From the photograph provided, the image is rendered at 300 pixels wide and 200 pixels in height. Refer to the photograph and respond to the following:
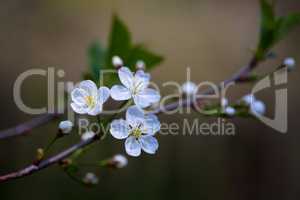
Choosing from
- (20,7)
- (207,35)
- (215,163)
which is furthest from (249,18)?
(20,7)

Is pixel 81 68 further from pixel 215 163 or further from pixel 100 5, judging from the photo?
pixel 215 163

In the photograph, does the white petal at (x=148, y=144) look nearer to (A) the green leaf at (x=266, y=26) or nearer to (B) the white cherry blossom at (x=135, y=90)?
(B) the white cherry blossom at (x=135, y=90)

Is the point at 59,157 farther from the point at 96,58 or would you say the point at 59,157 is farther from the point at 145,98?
the point at 96,58

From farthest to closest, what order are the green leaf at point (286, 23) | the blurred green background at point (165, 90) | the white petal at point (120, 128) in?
1. the blurred green background at point (165, 90)
2. the green leaf at point (286, 23)
3. the white petal at point (120, 128)

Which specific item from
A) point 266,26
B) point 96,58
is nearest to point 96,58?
point 96,58

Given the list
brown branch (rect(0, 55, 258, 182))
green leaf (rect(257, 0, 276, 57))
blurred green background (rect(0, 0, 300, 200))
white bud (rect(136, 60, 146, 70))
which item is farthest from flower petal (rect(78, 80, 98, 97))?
blurred green background (rect(0, 0, 300, 200))

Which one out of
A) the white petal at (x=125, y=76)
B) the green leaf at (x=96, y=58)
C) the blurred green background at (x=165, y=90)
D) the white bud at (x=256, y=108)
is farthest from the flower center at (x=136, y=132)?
the blurred green background at (x=165, y=90)

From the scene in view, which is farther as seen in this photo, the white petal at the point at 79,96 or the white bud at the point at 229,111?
the white bud at the point at 229,111
